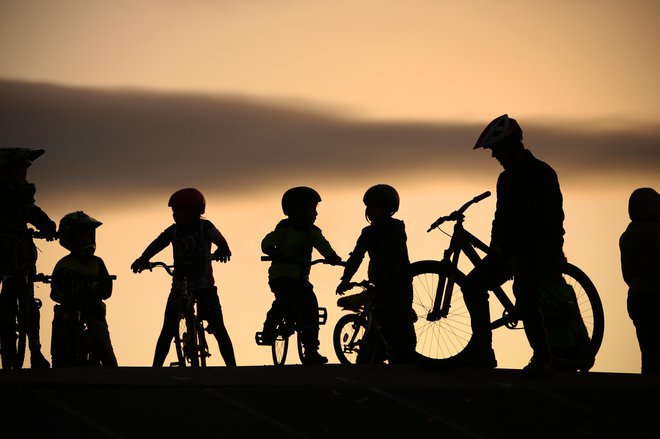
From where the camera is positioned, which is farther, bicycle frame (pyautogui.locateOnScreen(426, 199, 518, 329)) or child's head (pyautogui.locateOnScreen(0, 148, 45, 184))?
child's head (pyautogui.locateOnScreen(0, 148, 45, 184))

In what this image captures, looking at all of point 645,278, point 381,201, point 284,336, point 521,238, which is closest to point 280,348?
point 284,336

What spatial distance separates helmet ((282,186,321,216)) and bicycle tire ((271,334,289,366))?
4.85 feet

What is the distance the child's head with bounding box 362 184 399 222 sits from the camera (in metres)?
14.7

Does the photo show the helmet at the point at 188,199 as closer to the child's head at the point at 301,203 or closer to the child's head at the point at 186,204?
the child's head at the point at 186,204

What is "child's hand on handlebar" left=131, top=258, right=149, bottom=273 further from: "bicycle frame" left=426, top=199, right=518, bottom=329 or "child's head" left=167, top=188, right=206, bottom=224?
"bicycle frame" left=426, top=199, right=518, bottom=329

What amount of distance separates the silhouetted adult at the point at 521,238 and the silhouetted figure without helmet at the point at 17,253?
4439 millimetres

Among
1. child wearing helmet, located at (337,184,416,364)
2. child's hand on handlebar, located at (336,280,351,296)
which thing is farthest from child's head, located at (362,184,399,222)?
child's hand on handlebar, located at (336,280,351,296)

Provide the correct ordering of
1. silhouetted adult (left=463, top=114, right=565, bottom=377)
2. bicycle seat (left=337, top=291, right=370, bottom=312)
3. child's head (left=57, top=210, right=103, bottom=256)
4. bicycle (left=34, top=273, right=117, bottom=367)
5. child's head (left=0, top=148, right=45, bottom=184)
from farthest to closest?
1. bicycle seat (left=337, top=291, right=370, bottom=312)
2. child's head (left=57, top=210, right=103, bottom=256)
3. bicycle (left=34, top=273, right=117, bottom=367)
4. child's head (left=0, top=148, right=45, bottom=184)
5. silhouetted adult (left=463, top=114, right=565, bottom=377)

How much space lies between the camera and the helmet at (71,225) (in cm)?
1480

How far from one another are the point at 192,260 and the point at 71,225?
1364 mm

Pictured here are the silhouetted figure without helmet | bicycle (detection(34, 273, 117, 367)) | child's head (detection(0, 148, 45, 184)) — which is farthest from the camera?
bicycle (detection(34, 273, 117, 367))

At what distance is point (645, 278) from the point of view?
1415cm

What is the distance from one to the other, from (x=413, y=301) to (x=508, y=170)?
148 cm

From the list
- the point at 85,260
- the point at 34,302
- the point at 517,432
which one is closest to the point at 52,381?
the point at 34,302
